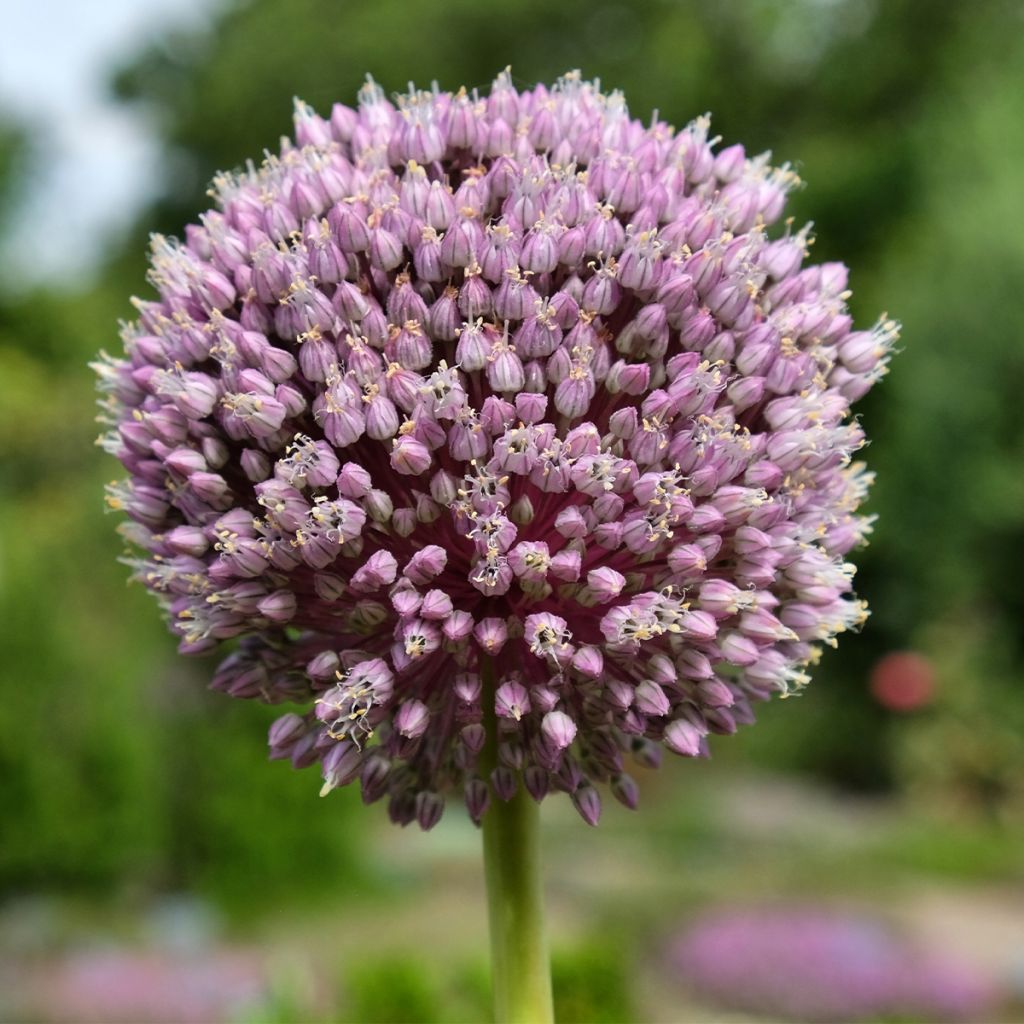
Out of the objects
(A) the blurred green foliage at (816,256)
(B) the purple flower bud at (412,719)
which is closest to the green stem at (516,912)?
(B) the purple flower bud at (412,719)

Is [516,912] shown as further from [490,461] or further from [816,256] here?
[816,256]

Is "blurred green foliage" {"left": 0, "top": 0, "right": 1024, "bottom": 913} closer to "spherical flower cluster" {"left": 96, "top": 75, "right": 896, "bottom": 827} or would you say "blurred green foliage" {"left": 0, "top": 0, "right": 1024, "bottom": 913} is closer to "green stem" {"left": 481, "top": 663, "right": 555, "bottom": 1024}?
"green stem" {"left": 481, "top": 663, "right": 555, "bottom": 1024}

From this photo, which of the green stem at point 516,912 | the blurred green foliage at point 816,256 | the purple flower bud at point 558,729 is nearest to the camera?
the purple flower bud at point 558,729

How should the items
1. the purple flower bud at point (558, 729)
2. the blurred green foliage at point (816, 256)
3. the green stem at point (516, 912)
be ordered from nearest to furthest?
the purple flower bud at point (558, 729), the green stem at point (516, 912), the blurred green foliage at point (816, 256)

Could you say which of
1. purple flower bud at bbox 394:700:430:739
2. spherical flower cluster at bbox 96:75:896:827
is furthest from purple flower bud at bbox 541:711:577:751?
purple flower bud at bbox 394:700:430:739

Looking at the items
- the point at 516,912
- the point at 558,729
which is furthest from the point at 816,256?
the point at 558,729

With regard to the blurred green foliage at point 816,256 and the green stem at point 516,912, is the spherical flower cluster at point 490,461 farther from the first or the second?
the blurred green foliage at point 816,256

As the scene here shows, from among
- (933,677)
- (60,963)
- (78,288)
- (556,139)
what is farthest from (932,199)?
(78,288)
